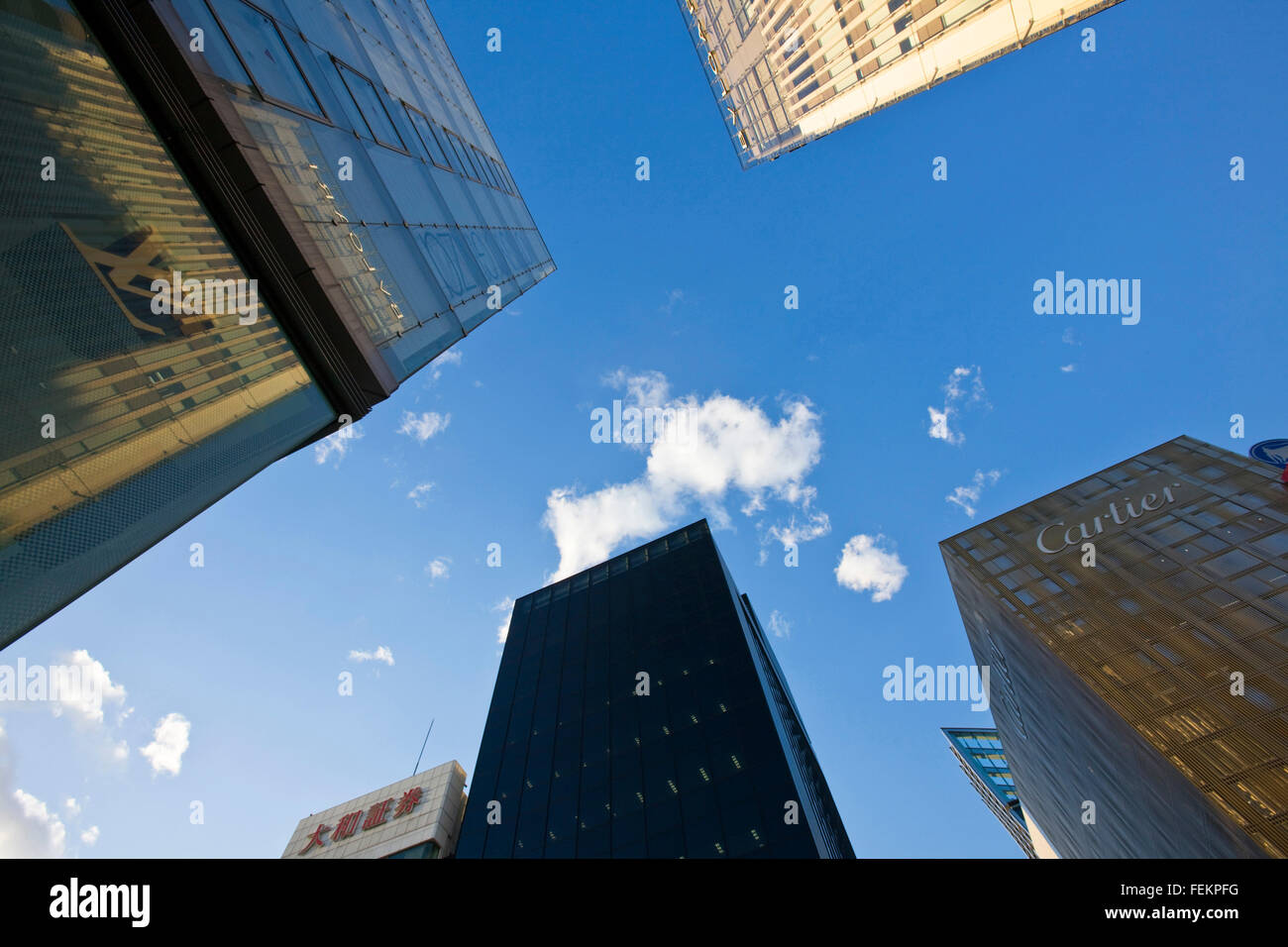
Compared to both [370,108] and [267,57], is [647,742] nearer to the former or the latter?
[370,108]

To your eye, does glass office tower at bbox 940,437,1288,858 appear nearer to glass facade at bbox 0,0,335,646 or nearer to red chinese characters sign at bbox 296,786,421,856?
glass facade at bbox 0,0,335,646

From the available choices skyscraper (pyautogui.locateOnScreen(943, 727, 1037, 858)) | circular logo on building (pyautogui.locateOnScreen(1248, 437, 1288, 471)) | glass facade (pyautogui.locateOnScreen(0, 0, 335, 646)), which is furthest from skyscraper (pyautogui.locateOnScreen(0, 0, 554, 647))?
skyscraper (pyautogui.locateOnScreen(943, 727, 1037, 858))

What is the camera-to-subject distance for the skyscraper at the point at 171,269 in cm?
571

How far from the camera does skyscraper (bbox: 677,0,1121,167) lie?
26.9 meters

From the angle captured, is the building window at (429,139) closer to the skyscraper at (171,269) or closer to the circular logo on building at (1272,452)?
the skyscraper at (171,269)

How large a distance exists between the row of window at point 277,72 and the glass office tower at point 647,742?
78.3ft

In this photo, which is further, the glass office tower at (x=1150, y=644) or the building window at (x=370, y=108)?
the glass office tower at (x=1150, y=644)

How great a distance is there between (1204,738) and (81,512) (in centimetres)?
3332

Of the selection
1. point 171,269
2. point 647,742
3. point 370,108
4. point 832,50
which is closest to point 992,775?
point 647,742

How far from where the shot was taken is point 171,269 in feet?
24.7

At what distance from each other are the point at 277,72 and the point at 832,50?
35678 millimetres

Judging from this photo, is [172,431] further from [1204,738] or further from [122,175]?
[1204,738]

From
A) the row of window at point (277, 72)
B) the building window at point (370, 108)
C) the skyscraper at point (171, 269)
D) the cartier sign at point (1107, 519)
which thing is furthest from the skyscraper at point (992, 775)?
the row of window at point (277, 72)
